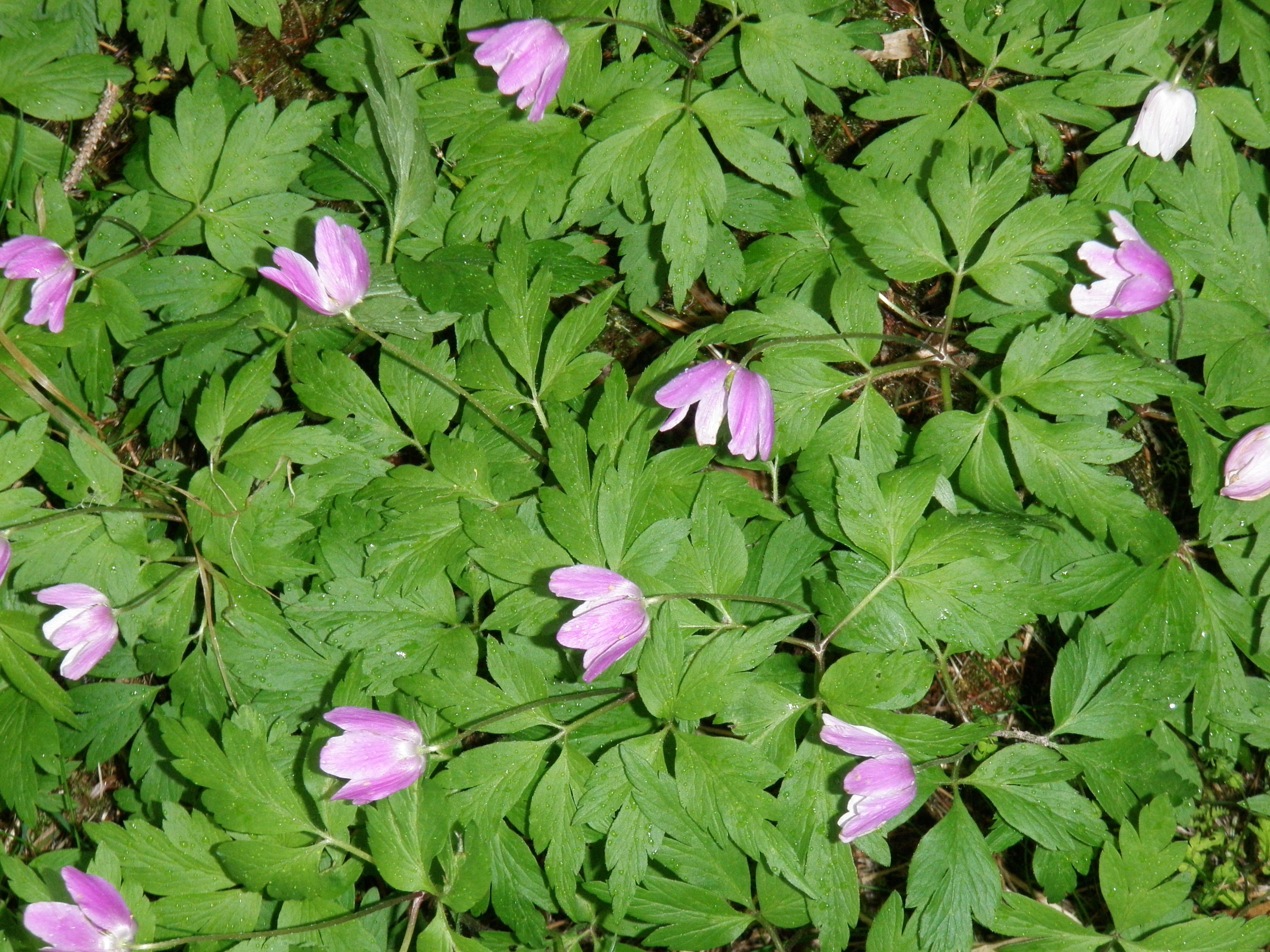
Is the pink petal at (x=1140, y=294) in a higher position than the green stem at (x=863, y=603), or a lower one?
higher

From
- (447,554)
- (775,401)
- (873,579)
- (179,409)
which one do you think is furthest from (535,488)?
(179,409)

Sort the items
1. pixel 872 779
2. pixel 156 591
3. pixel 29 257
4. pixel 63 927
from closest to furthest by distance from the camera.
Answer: pixel 872 779 → pixel 63 927 → pixel 29 257 → pixel 156 591

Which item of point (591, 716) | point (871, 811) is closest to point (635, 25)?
point (591, 716)

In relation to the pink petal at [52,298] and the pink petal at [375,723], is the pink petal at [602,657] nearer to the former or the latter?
the pink petal at [375,723]

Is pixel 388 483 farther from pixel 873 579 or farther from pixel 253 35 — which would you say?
pixel 253 35

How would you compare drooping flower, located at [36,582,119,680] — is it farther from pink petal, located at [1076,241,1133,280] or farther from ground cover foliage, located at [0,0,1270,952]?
pink petal, located at [1076,241,1133,280]

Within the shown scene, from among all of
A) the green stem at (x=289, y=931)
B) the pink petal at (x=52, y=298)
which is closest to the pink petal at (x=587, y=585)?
the green stem at (x=289, y=931)

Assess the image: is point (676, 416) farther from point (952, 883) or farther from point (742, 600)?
point (952, 883)
